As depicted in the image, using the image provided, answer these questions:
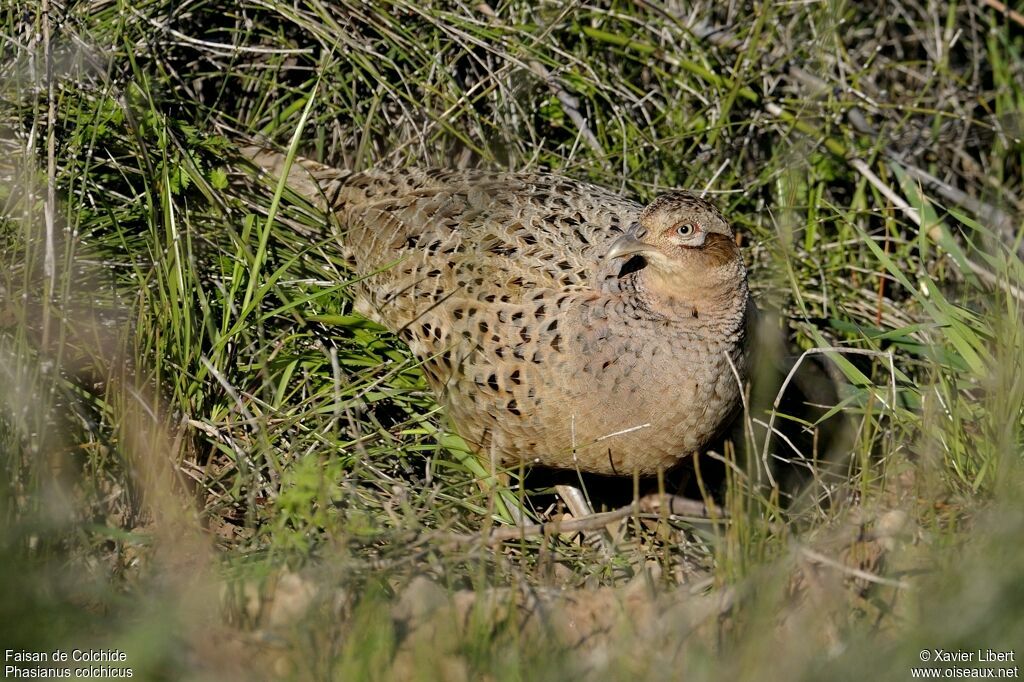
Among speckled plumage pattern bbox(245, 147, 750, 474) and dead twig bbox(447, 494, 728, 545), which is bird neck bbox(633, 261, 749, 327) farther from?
dead twig bbox(447, 494, 728, 545)

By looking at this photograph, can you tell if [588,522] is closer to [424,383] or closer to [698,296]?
[698,296]

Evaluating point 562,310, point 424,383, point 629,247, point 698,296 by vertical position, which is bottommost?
point 424,383

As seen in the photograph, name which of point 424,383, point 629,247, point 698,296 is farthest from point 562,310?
point 424,383

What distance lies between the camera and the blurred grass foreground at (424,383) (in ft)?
8.88

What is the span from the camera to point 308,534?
317 centimetres

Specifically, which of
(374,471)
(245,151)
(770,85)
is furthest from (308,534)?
(770,85)

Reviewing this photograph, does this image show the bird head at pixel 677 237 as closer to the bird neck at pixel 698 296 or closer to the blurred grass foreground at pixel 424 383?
the bird neck at pixel 698 296

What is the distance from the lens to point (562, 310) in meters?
3.92

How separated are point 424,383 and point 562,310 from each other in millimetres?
711

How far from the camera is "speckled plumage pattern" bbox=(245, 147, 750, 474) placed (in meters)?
3.74

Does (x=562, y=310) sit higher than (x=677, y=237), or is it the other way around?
(x=677, y=237)

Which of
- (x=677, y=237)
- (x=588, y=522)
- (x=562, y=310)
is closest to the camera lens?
(x=588, y=522)

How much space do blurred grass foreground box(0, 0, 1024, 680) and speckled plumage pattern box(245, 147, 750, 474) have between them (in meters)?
0.21

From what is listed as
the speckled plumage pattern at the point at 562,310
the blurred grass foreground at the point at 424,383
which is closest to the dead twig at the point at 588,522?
the blurred grass foreground at the point at 424,383
